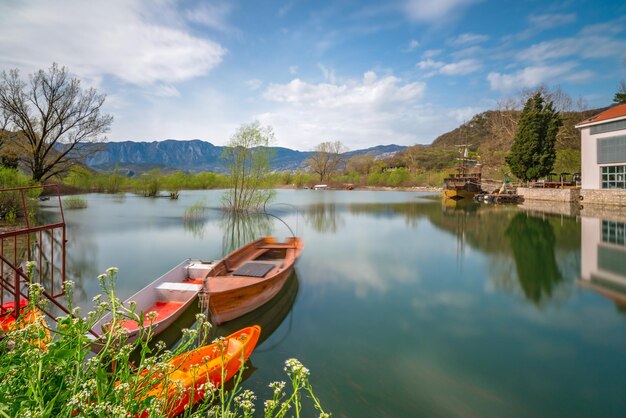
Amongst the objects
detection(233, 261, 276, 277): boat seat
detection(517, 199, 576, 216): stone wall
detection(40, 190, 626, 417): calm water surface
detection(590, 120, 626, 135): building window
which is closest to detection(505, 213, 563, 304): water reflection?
detection(40, 190, 626, 417): calm water surface

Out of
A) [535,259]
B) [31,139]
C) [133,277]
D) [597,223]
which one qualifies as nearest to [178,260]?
[133,277]

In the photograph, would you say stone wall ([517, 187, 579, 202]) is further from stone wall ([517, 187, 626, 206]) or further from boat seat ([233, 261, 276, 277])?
boat seat ([233, 261, 276, 277])

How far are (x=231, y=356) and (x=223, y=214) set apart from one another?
821 inches

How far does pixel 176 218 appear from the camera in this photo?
68.9 ft

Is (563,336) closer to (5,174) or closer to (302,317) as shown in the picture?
(302,317)

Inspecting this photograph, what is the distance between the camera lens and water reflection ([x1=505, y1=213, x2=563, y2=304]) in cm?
846

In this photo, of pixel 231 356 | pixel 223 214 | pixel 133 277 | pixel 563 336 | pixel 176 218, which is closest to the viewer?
pixel 231 356

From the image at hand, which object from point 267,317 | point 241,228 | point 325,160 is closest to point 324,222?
point 241,228

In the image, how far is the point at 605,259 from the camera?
1109 centimetres

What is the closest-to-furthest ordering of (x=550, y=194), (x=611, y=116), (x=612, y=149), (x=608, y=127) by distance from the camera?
(x=611, y=116) → (x=612, y=149) → (x=608, y=127) → (x=550, y=194)

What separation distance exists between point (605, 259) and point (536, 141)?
22669 millimetres

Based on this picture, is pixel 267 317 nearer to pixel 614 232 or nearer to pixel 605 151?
pixel 614 232

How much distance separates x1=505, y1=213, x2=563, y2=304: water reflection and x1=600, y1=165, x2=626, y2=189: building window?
10.4 meters

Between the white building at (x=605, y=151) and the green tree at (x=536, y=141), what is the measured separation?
3469 millimetres
